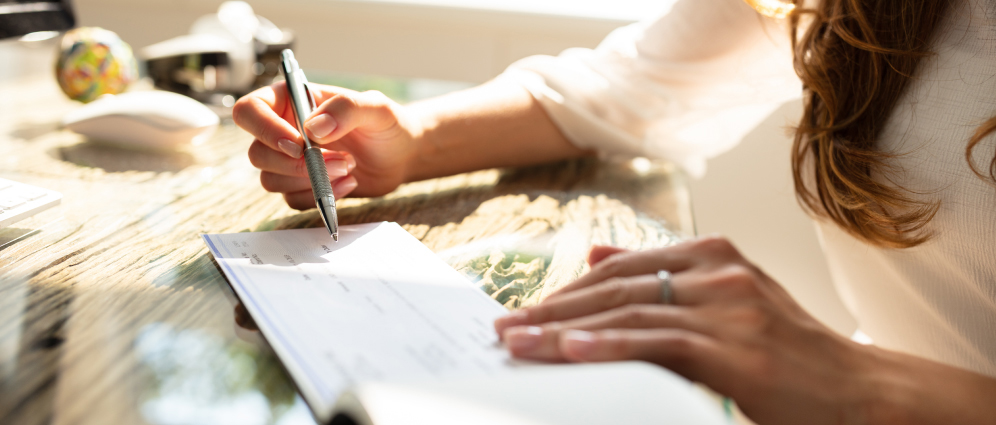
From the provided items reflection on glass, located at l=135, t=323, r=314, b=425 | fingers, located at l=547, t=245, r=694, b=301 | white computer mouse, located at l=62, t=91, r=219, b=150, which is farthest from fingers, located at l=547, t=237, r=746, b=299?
white computer mouse, located at l=62, t=91, r=219, b=150

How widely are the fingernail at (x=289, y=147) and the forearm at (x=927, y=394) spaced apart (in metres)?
0.41

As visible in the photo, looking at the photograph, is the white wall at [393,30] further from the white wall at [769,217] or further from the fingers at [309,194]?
the fingers at [309,194]

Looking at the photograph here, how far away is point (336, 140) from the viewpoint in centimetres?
57

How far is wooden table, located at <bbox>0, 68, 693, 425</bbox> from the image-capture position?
28cm

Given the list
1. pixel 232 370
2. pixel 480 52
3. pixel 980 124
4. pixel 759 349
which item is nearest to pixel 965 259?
pixel 980 124

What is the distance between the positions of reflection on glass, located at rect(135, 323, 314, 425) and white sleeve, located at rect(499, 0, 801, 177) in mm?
498

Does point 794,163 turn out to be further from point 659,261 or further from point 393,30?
point 393,30

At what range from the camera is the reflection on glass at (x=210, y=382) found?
0.27 metres

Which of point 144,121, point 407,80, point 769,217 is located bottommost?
point 769,217

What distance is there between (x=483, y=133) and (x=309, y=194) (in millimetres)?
216

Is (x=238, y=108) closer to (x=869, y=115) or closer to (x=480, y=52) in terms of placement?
(x=869, y=115)

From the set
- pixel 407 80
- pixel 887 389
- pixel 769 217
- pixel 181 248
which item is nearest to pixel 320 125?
pixel 181 248

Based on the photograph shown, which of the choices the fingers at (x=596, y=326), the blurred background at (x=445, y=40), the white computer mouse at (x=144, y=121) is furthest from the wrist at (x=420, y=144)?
the blurred background at (x=445, y=40)

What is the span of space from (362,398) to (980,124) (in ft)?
1.51
